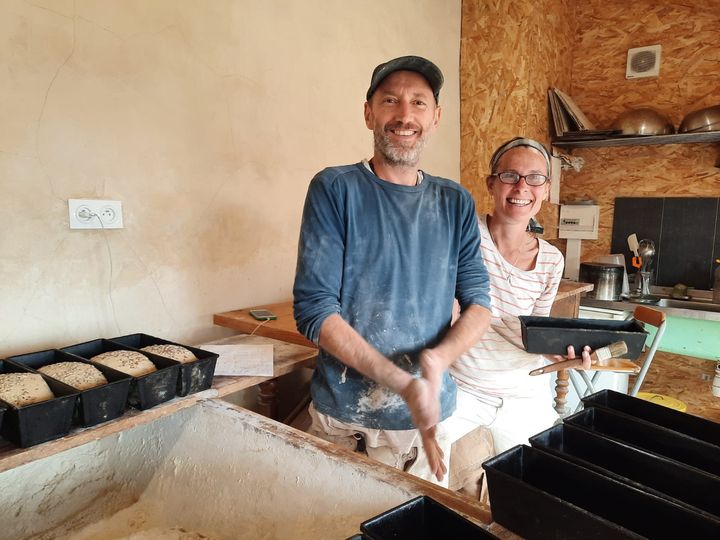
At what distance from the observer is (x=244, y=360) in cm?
159

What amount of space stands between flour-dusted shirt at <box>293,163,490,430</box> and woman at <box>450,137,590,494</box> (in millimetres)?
390

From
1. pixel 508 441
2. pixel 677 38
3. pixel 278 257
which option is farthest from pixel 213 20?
pixel 677 38

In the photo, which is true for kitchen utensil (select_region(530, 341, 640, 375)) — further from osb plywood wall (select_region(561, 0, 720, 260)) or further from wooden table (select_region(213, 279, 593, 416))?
osb plywood wall (select_region(561, 0, 720, 260))

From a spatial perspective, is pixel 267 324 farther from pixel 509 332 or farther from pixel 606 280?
pixel 606 280

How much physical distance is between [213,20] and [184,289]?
110 cm

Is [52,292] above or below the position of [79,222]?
below

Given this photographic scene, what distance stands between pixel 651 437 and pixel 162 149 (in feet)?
5.77

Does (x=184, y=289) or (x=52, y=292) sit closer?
(x=52, y=292)

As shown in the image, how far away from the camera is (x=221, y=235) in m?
2.05

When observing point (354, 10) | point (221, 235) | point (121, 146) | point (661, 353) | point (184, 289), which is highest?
point (354, 10)

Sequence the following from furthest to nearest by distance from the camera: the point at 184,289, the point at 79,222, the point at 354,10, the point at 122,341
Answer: the point at 354,10
the point at 184,289
the point at 79,222
the point at 122,341

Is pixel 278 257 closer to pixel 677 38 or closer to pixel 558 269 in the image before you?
pixel 558 269

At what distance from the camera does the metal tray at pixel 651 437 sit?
0.83m

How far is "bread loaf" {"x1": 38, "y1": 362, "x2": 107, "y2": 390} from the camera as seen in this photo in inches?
45.4
